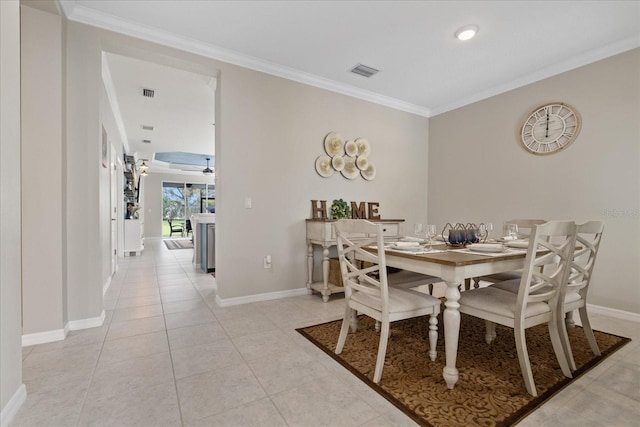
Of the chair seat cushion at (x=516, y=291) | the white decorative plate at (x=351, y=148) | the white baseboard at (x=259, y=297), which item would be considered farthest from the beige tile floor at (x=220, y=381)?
the white decorative plate at (x=351, y=148)

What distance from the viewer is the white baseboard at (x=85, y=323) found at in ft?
8.05

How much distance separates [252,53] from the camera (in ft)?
10.2

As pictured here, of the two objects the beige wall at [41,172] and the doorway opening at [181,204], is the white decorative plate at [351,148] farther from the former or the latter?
the doorway opening at [181,204]

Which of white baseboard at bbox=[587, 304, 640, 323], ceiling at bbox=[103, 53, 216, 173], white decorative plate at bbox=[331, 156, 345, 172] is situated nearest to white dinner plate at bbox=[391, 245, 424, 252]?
white decorative plate at bbox=[331, 156, 345, 172]

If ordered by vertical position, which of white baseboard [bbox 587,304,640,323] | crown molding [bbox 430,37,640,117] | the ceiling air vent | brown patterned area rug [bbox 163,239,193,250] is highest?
the ceiling air vent

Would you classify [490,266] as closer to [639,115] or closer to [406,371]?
[406,371]

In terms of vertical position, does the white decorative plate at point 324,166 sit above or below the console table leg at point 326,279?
above

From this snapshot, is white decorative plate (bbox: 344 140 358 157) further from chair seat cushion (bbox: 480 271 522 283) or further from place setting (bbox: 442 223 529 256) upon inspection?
chair seat cushion (bbox: 480 271 522 283)

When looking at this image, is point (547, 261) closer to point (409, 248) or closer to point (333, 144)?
point (409, 248)

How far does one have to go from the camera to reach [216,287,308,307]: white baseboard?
3.13m

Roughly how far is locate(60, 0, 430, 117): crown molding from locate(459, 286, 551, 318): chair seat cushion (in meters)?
2.90

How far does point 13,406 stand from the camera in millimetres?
1432

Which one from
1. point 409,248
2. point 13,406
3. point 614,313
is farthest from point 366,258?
point 614,313

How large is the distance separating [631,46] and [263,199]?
383cm
